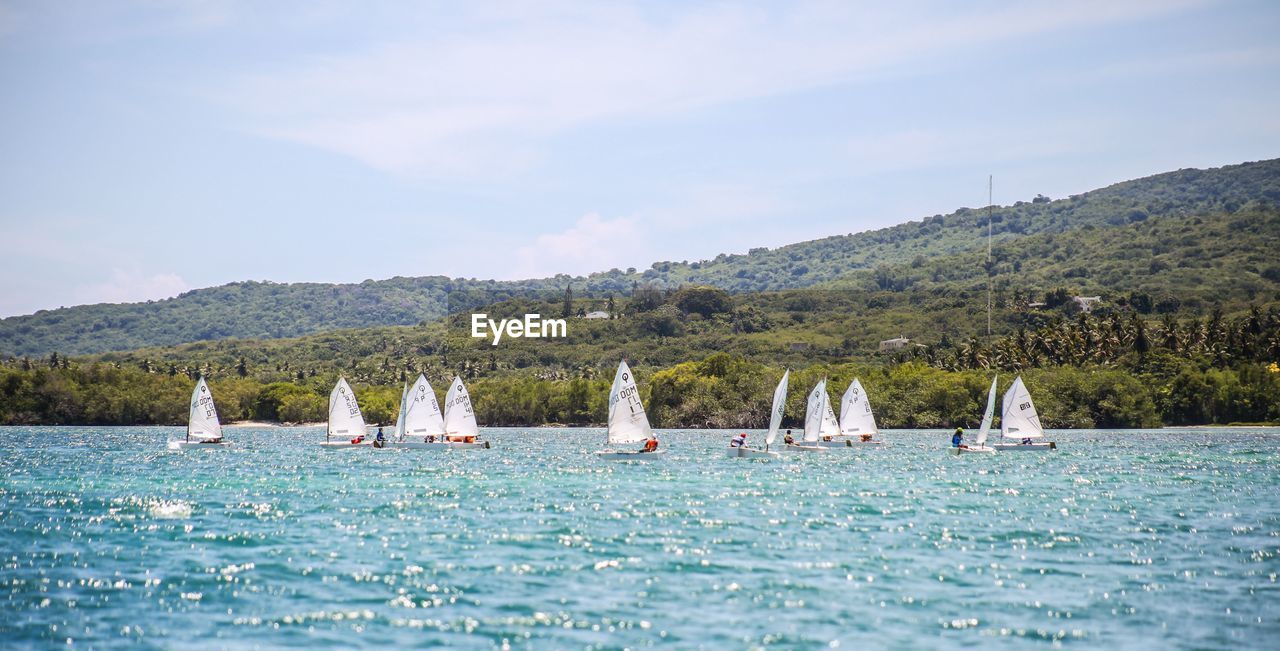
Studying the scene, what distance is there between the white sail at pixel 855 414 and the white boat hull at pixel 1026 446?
9.42 metres

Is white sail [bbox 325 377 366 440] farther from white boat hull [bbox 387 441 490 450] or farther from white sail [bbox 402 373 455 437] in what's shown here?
white sail [bbox 402 373 455 437]

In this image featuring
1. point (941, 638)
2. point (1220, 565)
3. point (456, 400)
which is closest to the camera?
point (941, 638)

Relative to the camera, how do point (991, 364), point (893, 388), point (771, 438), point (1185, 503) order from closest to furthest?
point (1185, 503), point (771, 438), point (893, 388), point (991, 364)

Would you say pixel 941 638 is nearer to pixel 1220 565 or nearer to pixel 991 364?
pixel 1220 565

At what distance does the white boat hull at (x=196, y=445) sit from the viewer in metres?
91.6

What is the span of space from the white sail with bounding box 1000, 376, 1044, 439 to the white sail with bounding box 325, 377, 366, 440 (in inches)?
1901

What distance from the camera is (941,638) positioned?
75.6 ft

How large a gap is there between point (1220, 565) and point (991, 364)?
405 feet

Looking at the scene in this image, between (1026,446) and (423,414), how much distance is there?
143ft

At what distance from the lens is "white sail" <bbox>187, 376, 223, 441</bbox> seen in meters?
90.8

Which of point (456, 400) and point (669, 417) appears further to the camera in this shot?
point (669, 417)

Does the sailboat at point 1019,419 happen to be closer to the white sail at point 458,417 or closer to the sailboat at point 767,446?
the sailboat at point 767,446

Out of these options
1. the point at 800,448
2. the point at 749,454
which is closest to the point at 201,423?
the point at 749,454

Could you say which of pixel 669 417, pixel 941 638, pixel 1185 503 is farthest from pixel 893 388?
pixel 941 638
